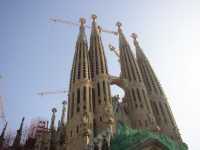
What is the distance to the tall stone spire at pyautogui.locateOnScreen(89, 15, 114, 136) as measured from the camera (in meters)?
31.6

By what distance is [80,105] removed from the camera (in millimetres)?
33812

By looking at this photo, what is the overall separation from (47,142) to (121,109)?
40.4ft

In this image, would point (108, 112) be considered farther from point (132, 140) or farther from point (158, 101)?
point (158, 101)

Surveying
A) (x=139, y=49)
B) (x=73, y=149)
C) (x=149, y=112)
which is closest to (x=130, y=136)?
(x=73, y=149)

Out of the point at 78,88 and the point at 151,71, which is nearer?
the point at 78,88

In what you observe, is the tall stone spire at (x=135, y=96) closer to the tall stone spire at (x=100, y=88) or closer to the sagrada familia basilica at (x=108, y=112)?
the sagrada familia basilica at (x=108, y=112)

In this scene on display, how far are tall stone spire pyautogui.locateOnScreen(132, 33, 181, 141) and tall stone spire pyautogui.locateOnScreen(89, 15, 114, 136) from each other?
9.09 m

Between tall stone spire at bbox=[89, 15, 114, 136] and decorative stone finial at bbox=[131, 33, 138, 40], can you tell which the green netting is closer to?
tall stone spire at bbox=[89, 15, 114, 136]

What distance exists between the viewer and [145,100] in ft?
130

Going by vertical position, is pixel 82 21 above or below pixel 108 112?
above

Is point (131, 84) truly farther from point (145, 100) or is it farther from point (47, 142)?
point (47, 142)

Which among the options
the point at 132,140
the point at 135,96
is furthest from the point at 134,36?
the point at 132,140

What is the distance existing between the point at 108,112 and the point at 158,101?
50.2 feet

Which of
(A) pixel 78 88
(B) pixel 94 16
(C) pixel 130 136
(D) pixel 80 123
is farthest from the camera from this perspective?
(B) pixel 94 16
